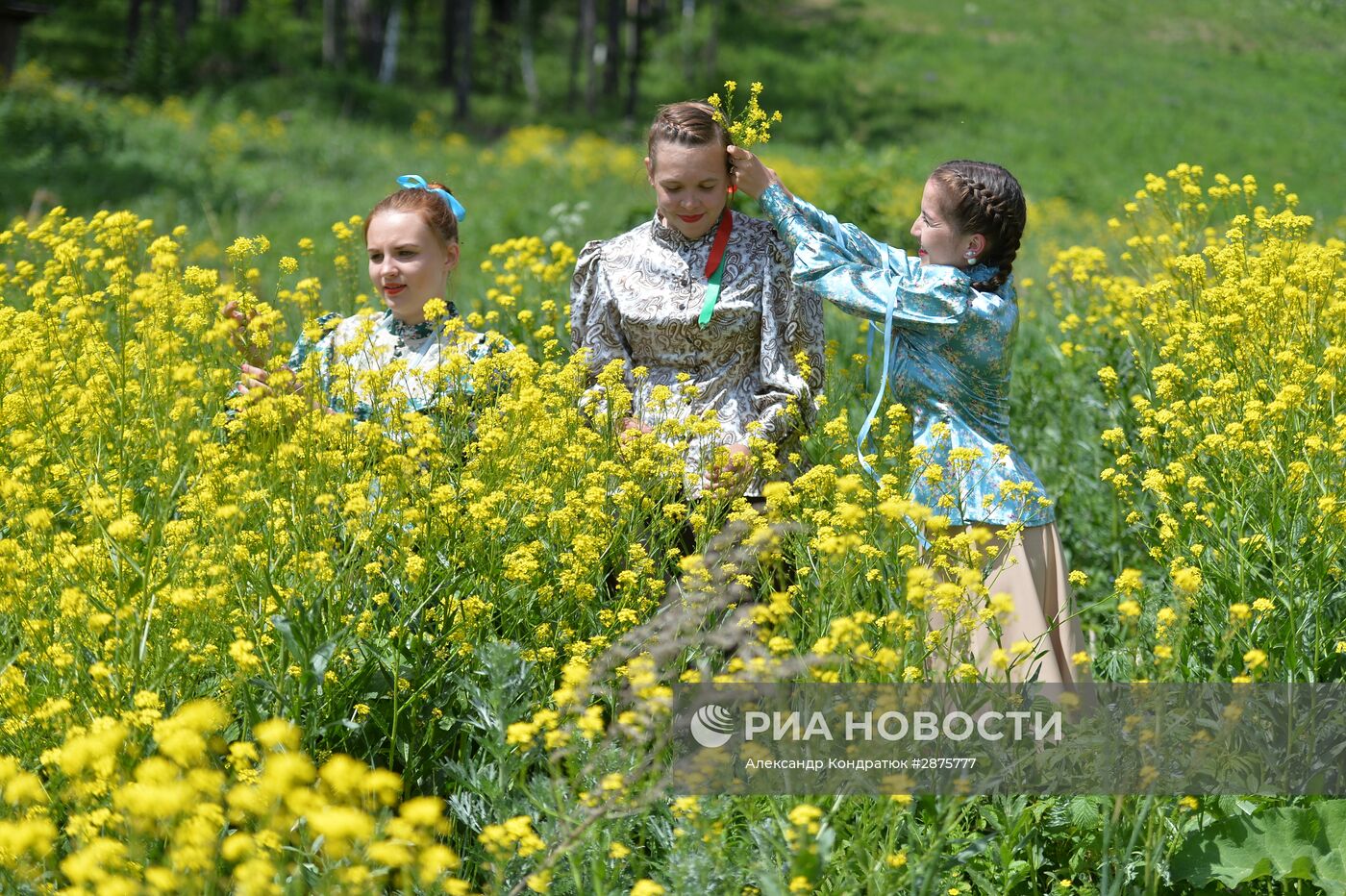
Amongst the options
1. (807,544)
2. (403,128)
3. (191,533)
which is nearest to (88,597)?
(191,533)

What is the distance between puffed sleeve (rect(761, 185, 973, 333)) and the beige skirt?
1.98 feet

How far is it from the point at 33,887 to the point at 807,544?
1.79 meters

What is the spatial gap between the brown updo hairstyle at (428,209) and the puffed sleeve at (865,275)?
3.58 ft

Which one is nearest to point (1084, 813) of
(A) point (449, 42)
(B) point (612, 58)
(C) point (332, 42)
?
(C) point (332, 42)

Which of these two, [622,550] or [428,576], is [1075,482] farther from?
[428,576]

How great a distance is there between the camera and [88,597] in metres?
2.64

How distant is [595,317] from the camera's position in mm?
3809

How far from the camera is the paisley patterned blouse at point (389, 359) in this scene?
3289 millimetres

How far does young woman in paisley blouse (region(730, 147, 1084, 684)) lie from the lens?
10.6 ft

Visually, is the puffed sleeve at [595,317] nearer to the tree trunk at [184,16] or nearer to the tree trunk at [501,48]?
the tree trunk at [184,16]

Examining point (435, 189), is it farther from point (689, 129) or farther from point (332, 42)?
point (332, 42)

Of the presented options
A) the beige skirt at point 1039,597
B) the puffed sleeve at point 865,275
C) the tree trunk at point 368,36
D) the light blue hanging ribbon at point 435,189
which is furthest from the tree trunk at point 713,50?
the beige skirt at point 1039,597

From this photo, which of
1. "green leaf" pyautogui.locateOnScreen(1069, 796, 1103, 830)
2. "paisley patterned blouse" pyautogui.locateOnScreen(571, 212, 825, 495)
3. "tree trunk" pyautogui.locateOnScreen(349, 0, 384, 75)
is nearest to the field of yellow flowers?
"green leaf" pyautogui.locateOnScreen(1069, 796, 1103, 830)

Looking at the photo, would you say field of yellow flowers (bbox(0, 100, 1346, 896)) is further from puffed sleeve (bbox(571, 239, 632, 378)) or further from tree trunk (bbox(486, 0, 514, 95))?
tree trunk (bbox(486, 0, 514, 95))
